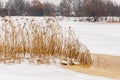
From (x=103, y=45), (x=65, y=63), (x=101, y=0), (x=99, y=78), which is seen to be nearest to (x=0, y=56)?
(x=65, y=63)

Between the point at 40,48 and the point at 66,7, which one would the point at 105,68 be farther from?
the point at 66,7

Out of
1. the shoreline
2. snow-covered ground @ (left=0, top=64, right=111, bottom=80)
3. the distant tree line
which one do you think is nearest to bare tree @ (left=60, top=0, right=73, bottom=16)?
the distant tree line

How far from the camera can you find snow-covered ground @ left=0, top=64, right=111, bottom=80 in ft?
19.0

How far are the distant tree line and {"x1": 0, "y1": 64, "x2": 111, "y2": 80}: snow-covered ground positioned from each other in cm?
3718

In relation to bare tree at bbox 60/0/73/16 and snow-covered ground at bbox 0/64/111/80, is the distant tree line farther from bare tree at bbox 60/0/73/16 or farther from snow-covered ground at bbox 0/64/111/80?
snow-covered ground at bbox 0/64/111/80


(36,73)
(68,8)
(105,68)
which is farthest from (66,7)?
(36,73)

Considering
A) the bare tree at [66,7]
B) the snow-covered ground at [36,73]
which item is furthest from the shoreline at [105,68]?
the bare tree at [66,7]

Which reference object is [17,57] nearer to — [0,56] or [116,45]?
[0,56]

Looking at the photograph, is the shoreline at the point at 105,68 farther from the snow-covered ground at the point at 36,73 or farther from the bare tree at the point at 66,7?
the bare tree at the point at 66,7

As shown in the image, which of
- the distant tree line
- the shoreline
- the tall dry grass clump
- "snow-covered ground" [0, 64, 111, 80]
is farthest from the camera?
the distant tree line

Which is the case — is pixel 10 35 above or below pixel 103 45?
above

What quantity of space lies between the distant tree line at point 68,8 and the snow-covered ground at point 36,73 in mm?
37183

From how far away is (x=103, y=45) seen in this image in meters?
12.1

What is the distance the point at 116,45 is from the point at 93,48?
1176mm
